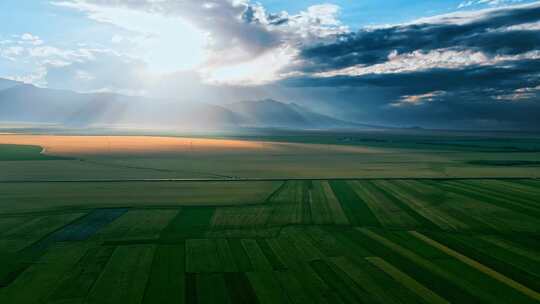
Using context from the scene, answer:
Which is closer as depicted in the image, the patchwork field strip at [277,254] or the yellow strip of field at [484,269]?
the patchwork field strip at [277,254]

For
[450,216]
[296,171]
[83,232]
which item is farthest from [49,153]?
[450,216]

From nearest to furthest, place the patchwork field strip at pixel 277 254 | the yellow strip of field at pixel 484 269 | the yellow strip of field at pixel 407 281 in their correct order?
the yellow strip of field at pixel 407 281, the patchwork field strip at pixel 277 254, the yellow strip of field at pixel 484 269

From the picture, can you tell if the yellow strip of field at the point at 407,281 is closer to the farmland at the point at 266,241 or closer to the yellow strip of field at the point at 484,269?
the farmland at the point at 266,241

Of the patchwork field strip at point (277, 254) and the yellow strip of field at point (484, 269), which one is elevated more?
the patchwork field strip at point (277, 254)

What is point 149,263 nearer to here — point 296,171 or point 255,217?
point 255,217

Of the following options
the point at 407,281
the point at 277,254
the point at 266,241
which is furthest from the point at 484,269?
the point at 266,241

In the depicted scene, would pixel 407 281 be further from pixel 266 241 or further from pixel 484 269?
pixel 266 241

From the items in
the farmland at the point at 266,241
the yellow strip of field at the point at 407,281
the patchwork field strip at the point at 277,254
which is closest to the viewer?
the yellow strip of field at the point at 407,281

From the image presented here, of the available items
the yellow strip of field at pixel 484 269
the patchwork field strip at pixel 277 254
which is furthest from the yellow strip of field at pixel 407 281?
the yellow strip of field at pixel 484 269
